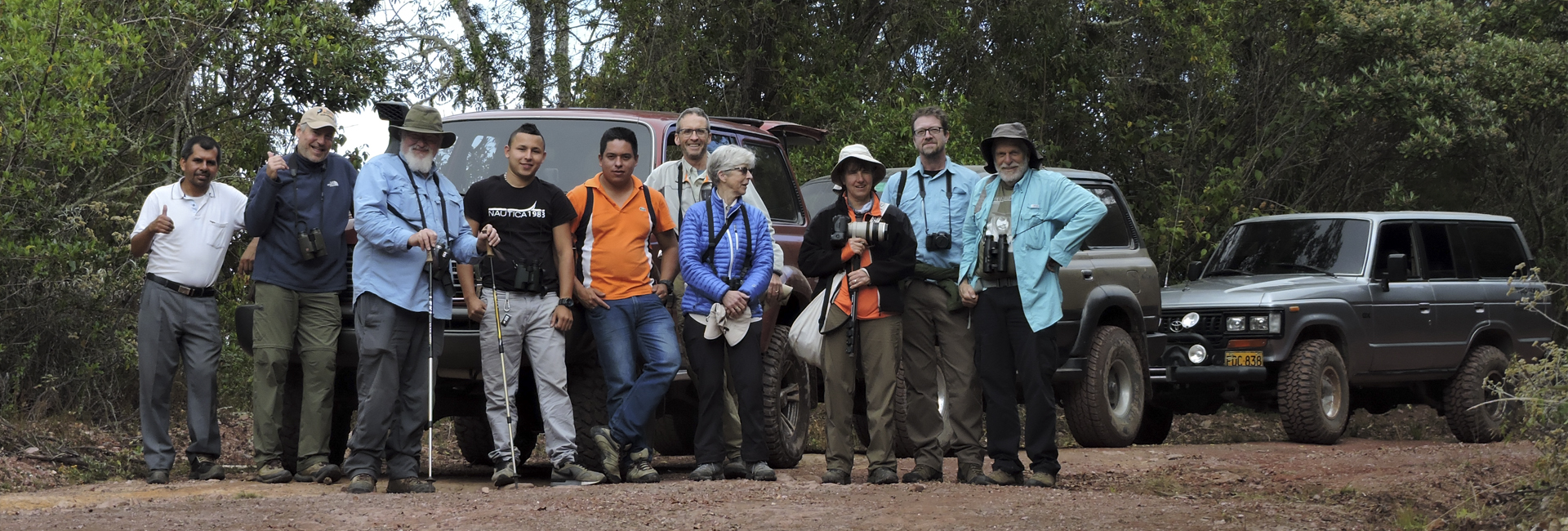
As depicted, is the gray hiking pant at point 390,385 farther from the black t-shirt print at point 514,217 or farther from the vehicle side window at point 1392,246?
the vehicle side window at point 1392,246

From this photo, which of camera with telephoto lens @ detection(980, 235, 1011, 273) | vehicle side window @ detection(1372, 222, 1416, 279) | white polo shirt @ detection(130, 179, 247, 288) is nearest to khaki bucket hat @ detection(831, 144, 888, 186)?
camera with telephoto lens @ detection(980, 235, 1011, 273)

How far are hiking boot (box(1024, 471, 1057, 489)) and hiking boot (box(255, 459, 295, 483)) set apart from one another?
369 centimetres

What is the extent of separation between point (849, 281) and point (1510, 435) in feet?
10.6

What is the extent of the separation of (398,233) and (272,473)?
59.1 inches

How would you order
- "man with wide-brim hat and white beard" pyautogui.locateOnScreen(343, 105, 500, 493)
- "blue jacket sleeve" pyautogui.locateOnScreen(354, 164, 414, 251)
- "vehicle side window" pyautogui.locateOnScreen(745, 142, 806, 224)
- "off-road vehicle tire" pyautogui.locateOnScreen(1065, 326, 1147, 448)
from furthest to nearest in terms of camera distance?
"off-road vehicle tire" pyautogui.locateOnScreen(1065, 326, 1147, 448), "vehicle side window" pyautogui.locateOnScreen(745, 142, 806, 224), "man with wide-brim hat and white beard" pyautogui.locateOnScreen(343, 105, 500, 493), "blue jacket sleeve" pyautogui.locateOnScreen(354, 164, 414, 251)

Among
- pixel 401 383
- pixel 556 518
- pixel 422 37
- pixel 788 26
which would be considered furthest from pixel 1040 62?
pixel 556 518

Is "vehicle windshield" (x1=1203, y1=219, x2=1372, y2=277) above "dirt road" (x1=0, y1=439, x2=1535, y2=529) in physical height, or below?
above

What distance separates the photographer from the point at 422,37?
64.3 ft

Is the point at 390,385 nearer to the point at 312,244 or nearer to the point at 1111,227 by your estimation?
the point at 312,244

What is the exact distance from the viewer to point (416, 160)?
7.82m

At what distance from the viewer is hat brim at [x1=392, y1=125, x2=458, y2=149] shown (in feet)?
25.4

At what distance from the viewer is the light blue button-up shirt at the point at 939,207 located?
8.24 metres

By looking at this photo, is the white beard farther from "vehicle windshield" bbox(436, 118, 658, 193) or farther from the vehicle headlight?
the vehicle headlight

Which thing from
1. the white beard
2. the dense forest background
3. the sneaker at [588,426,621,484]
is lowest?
the sneaker at [588,426,621,484]
